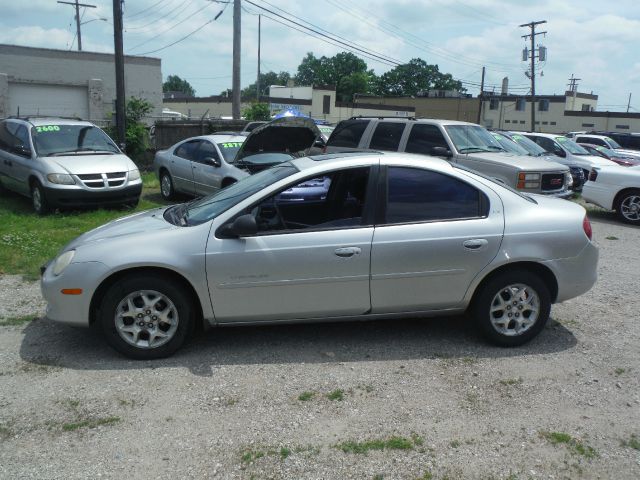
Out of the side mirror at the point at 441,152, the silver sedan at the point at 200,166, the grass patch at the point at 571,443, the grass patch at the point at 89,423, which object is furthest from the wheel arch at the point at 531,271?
the silver sedan at the point at 200,166

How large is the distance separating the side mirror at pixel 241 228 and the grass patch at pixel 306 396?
4.11 feet

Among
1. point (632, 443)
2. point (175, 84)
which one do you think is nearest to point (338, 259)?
point (632, 443)

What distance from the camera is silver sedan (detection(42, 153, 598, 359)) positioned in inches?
175

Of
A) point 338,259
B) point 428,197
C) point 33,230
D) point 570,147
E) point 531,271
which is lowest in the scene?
point 33,230

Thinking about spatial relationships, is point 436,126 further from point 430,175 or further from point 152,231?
point 152,231

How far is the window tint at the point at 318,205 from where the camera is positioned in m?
4.67

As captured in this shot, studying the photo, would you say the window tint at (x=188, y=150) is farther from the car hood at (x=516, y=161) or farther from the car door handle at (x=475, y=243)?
the car door handle at (x=475, y=243)

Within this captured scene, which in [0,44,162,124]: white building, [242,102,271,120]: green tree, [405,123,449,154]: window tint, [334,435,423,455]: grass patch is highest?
[0,44,162,124]: white building

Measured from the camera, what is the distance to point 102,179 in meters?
10.4

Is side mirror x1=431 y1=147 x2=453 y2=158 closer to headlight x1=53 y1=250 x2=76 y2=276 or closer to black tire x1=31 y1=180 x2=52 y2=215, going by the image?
black tire x1=31 y1=180 x2=52 y2=215

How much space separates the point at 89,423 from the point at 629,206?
11307mm

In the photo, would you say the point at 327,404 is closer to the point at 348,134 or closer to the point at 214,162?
the point at 214,162

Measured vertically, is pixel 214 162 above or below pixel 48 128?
below

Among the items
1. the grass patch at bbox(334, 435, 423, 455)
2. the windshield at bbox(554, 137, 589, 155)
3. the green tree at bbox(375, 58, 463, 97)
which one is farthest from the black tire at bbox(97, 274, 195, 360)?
the green tree at bbox(375, 58, 463, 97)
